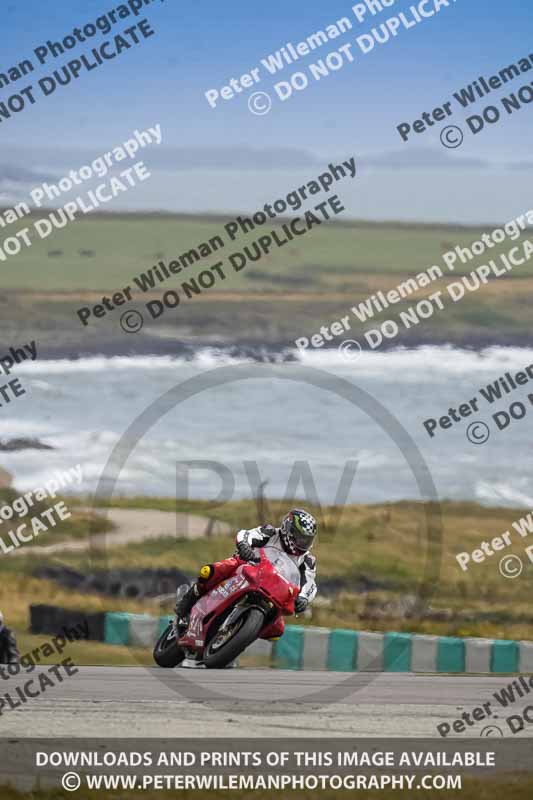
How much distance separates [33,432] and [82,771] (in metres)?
56.3

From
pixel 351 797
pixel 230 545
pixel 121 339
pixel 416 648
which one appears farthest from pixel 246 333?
pixel 351 797

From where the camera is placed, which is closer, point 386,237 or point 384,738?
point 384,738

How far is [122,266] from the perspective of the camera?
71.8 m

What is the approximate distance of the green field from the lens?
67.0m

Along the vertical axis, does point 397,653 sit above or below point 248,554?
below

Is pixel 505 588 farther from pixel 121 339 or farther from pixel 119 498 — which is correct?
pixel 121 339
